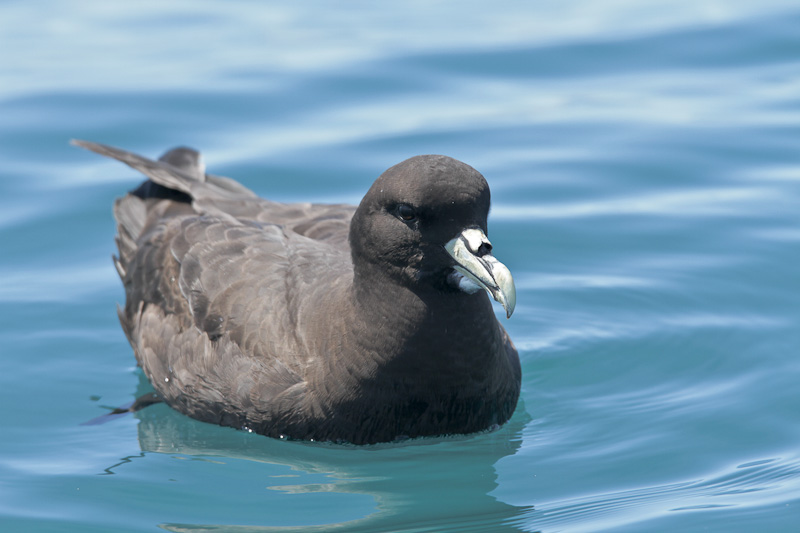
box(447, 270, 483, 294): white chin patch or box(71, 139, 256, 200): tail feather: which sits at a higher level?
box(71, 139, 256, 200): tail feather

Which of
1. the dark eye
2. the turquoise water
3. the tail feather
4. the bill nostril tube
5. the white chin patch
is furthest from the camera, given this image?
the tail feather

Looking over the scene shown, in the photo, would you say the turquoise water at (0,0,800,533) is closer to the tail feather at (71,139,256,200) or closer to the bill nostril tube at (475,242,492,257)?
the tail feather at (71,139,256,200)

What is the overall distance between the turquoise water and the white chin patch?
996 millimetres

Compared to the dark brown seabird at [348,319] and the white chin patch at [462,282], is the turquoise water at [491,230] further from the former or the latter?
the white chin patch at [462,282]

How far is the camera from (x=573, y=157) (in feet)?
35.7

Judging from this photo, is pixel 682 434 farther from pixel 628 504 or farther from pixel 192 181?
pixel 192 181

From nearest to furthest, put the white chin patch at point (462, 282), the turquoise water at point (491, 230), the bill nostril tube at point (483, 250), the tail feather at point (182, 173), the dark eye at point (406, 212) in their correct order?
the bill nostril tube at point (483, 250)
the dark eye at point (406, 212)
the white chin patch at point (462, 282)
the turquoise water at point (491, 230)
the tail feather at point (182, 173)

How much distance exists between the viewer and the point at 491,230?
9.66 m

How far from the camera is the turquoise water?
640 centimetres

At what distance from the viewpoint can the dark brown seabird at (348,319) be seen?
605cm

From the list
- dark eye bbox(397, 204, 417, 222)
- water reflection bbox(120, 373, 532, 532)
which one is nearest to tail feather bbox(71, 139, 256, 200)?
water reflection bbox(120, 373, 532, 532)

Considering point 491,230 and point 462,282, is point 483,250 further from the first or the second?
point 491,230

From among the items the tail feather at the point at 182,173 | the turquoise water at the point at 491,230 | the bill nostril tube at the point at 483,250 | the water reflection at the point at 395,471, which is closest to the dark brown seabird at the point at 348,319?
the bill nostril tube at the point at 483,250

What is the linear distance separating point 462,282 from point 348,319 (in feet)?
2.29
